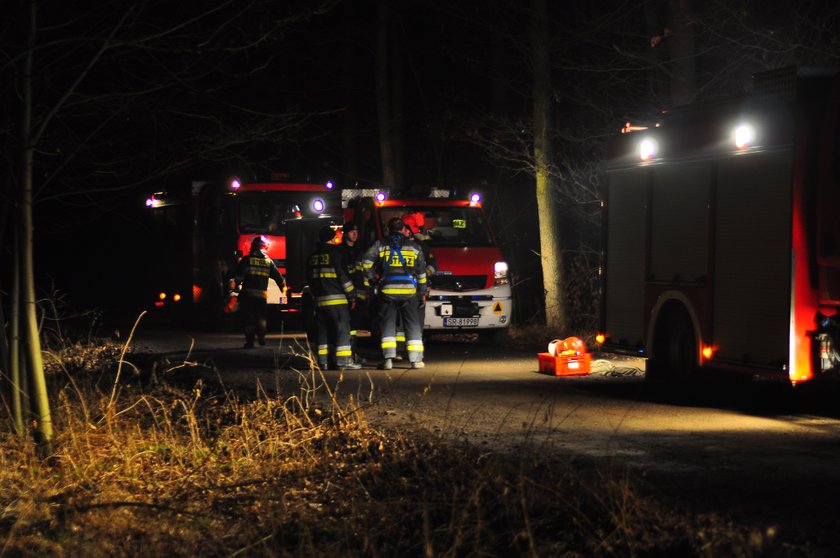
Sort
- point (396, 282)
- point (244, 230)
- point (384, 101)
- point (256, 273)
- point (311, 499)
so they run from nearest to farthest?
point (311, 499) → point (396, 282) → point (256, 273) → point (244, 230) → point (384, 101)

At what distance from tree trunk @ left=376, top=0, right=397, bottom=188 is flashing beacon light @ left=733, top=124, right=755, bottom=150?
1663cm

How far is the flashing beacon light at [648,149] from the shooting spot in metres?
13.3

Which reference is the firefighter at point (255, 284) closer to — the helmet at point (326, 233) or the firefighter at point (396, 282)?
the helmet at point (326, 233)

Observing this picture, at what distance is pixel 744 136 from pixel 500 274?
778 cm

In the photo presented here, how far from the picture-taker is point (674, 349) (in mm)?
13109

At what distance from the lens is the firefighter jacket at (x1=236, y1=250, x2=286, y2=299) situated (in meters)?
18.3

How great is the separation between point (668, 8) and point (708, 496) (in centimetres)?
1214

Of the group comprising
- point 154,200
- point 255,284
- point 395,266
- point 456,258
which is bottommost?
point 255,284

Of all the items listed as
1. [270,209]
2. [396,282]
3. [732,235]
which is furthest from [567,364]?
[270,209]

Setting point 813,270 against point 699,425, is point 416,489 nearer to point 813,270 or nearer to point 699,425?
point 699,425

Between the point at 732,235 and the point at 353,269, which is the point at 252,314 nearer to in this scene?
the point at 353,269

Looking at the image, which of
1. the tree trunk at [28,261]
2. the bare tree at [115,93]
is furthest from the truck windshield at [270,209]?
the tree trunk at [28,261]

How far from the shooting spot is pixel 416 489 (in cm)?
738

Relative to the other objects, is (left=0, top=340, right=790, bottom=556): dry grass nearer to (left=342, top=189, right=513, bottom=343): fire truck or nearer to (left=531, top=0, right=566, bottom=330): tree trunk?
(left=342, top=189, right=513, bottom=343): fire truck
